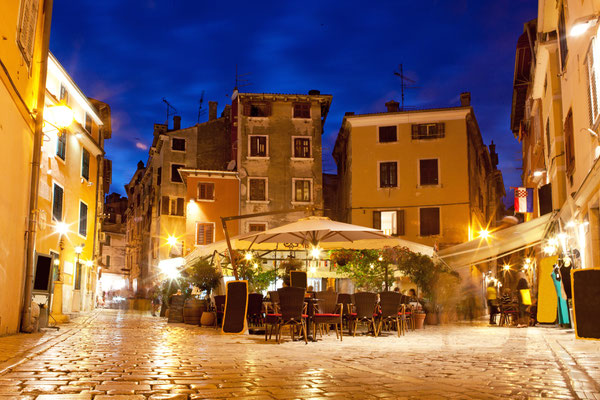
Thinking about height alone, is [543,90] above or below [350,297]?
above

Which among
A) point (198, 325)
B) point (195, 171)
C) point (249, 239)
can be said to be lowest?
point (198, 325)

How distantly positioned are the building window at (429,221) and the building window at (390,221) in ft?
3.34

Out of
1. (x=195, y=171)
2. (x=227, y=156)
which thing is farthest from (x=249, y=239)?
(x=227, y=156)

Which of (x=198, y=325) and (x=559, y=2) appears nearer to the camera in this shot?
(x=559, y=2)

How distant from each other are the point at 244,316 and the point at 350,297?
9.70 feet

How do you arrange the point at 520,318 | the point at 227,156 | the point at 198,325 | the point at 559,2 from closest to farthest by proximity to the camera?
the point at 559,2 → the point at 198,325 → the point at 520,318 → the point at 227,156

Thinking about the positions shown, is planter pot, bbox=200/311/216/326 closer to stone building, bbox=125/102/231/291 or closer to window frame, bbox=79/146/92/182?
window frame, bbox=79/146/92/182

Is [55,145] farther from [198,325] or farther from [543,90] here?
[543,90]

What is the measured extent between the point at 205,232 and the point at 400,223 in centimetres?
1127

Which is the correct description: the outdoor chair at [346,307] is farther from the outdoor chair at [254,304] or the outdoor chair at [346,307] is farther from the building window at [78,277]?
the building window at [78,277]

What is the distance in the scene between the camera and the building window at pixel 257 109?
113ft

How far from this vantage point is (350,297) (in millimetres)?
13828

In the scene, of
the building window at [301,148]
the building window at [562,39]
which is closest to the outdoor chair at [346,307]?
the building window at [562,39]

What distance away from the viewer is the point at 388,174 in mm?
31641
